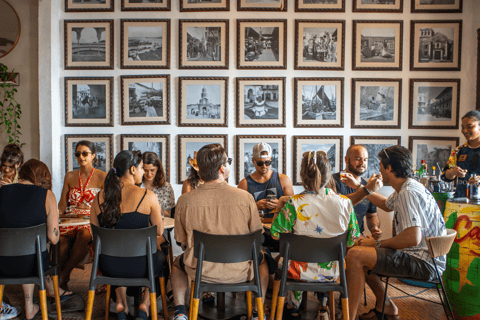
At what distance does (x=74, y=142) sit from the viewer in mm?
4777

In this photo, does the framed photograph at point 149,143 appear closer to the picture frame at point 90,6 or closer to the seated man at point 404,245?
the picture frame at point 90,6

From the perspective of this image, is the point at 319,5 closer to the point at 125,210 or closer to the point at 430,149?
the point at 430,149

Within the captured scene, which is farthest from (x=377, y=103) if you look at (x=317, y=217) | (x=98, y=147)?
(x=98, y=147)

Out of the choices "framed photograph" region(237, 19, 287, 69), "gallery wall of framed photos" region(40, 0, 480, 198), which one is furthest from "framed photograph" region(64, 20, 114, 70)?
"framed photograph" region(237, 19, 287, 69)

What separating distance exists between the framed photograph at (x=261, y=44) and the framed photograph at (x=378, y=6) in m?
1.05

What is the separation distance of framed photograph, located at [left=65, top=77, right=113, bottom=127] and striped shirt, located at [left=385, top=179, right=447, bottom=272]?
3901 mm

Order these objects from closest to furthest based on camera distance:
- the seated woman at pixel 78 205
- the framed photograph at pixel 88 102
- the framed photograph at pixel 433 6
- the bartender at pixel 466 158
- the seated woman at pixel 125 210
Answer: the seated woman at pixel 125 210 < the seated woman at pixel 78 205 < the bartender at pixel 466 158 < the framed photograph at pixel 433 6 < the framed photograph at pixel 88 102

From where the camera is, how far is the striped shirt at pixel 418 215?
8.18 ft

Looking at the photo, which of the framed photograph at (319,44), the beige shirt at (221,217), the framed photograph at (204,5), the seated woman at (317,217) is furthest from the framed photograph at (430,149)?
the beige shirt at (221,217)

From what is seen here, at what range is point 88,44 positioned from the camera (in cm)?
471

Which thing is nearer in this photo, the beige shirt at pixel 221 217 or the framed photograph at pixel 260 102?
the beige shirt at pixel 221 217

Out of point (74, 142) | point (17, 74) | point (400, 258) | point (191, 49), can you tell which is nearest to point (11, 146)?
point (74, 142)

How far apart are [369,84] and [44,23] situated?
463 cm

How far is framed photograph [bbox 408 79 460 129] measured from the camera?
184 inches
